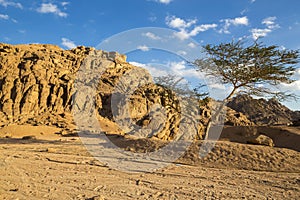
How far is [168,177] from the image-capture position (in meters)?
5.57

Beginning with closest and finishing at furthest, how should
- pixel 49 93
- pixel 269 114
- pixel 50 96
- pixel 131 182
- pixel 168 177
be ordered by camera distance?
pixel 131 182 < pixel 168 177 < pixel 50 96 < pixel 49 93 < pixel 269 114

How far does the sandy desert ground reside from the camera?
4344 millimetres

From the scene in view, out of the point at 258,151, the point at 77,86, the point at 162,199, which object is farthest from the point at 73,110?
the point at 162,199

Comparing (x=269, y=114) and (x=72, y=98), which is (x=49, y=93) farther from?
(x=269, y=114)

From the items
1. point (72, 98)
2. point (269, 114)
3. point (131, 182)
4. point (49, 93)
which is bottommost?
point (131, 182)

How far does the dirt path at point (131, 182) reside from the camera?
4293 millimetres

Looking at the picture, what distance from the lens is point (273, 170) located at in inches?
265

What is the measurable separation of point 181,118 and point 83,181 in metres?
9.53

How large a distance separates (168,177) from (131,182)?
0.91m

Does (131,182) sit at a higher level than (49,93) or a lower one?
lower

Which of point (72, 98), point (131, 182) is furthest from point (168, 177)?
point (72, 98)

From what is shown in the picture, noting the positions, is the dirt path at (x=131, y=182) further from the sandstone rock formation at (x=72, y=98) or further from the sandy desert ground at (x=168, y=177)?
the sandstone rock formation at (x=72, y=98)

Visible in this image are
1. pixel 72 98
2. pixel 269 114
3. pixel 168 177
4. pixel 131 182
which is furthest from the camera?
pixel 269 114

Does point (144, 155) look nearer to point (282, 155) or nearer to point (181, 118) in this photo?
point (282, 155)
